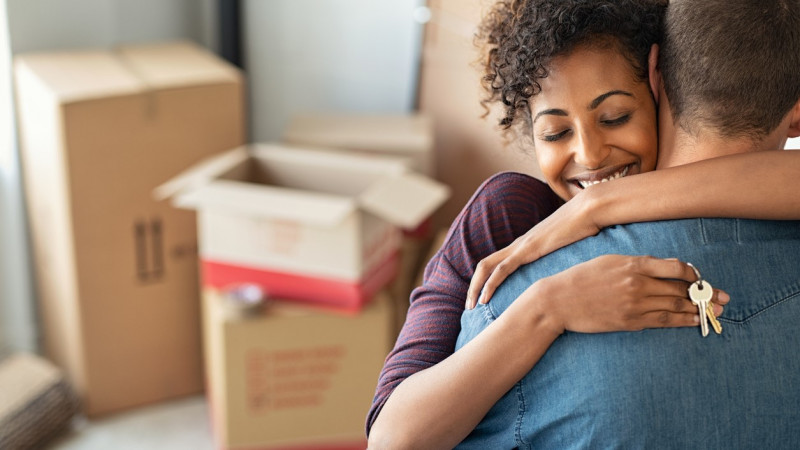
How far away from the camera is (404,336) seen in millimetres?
1076

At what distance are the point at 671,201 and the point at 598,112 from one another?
243 mm

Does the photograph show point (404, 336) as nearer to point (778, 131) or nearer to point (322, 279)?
point (778, 131)

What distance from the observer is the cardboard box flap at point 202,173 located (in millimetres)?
2426

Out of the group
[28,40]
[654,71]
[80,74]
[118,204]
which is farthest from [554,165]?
[28,40]

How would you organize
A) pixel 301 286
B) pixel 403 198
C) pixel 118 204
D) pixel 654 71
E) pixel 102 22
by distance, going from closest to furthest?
pixel 654 71 → pixel 403 198 → pixel 301 286 → pixel 118 204 → pixel 102 22

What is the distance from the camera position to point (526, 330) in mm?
854

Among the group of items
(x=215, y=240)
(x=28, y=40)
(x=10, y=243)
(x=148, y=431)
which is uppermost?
(x=28, y=40)

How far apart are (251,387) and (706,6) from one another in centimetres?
185

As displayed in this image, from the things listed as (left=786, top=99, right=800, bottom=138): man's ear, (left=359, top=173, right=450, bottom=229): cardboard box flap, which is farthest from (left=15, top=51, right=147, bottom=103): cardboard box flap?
(left=786, top=99, right=800, bottom=138): man's ear

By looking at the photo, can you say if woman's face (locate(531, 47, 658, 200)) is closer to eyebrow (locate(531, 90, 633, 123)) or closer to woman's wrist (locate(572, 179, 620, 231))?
eyebrow (locate(531, 90, 633, 123))

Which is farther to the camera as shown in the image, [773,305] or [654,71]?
[654,71]

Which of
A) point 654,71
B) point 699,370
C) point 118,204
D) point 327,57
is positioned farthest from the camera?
point 327,57

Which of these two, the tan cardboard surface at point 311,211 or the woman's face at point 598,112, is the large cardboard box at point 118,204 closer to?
the tan cardboard surface at point 311,211

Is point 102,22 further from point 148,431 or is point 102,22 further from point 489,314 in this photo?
point 489,314
